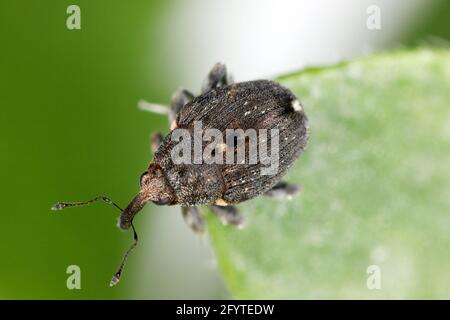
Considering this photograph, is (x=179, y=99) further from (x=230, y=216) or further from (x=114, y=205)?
(x=230, y=216)

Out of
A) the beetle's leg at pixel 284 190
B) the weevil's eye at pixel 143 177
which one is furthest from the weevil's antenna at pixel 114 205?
the beetle's leg at pixel 284 190

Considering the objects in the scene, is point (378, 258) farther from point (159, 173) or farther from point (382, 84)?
point (159, 173)

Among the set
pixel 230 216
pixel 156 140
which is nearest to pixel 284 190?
pixel 230 216

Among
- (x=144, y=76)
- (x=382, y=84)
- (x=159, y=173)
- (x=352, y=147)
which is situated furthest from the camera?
(x=144, y=76)

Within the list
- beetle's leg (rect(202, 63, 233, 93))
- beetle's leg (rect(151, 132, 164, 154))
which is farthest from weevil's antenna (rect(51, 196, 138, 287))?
beetle's leg (rect(202, 63, 233, 93))

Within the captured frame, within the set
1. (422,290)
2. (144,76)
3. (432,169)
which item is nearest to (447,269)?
(422,290)
